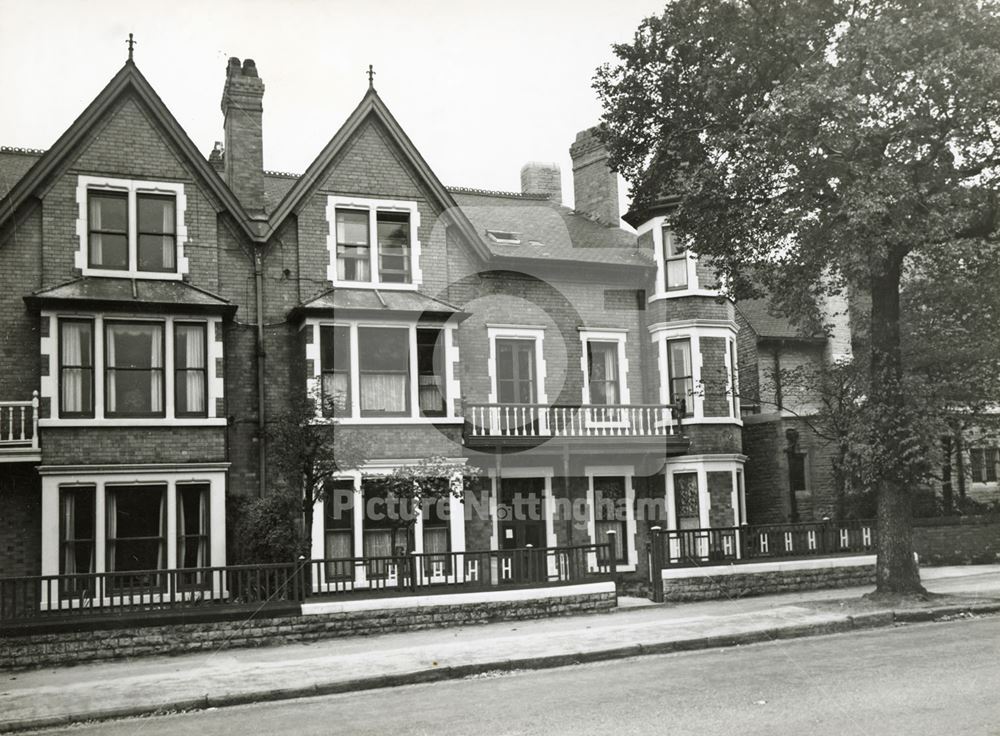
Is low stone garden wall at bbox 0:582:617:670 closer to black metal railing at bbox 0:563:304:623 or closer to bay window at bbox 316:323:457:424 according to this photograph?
black metal railing at bbox 0:563:304:623

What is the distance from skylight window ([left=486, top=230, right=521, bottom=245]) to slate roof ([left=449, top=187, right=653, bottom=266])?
137 mm

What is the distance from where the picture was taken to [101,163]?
74.9 feet

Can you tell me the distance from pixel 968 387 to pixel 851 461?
6.59 m

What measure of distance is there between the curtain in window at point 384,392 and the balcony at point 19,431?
282 inches

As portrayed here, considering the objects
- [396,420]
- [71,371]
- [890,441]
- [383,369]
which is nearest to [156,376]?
[71,371]

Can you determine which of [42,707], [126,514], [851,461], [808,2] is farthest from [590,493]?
[42,707]

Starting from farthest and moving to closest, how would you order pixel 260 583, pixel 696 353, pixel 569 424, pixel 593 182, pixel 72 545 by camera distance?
pixel 593 182
pixel 696 353
pixel 569 424
pixel 72 545
pixel 260 583

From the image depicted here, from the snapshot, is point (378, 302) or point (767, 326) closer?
point (378, 302)

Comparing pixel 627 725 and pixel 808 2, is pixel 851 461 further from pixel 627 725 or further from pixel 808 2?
pixel 627 725

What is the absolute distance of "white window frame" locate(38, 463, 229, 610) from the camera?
20859 millimetres

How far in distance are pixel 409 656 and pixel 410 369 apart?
33.5ft

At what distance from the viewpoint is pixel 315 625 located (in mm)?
17703

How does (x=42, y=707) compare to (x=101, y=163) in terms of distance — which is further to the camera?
(x=101, y=163)

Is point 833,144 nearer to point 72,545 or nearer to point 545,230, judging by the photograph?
point 545,230
